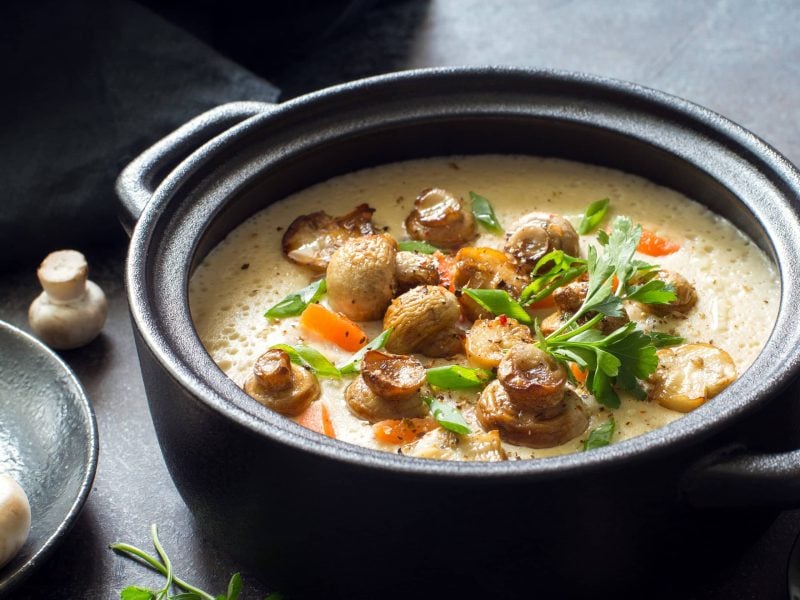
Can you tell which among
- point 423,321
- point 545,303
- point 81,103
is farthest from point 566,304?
point 81,103

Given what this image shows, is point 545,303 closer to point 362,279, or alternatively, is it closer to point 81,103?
point 362,279

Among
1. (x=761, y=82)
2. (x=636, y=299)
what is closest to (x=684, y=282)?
(x=636, y=299)

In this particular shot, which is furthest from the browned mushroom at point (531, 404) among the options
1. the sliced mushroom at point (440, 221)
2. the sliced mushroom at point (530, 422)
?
the sliced mushroom at point (440, 221)

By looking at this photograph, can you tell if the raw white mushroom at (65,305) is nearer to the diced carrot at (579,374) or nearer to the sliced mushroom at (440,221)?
the sliced mushroom at (440,221)

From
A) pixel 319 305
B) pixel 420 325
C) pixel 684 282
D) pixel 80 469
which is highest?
pixel 684 282

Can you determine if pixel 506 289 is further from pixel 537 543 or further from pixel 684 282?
pixel 537 543

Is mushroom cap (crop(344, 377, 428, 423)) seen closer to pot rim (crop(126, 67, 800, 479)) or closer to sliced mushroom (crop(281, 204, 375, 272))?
pot rim (crop(126, 67, 800, 479))
